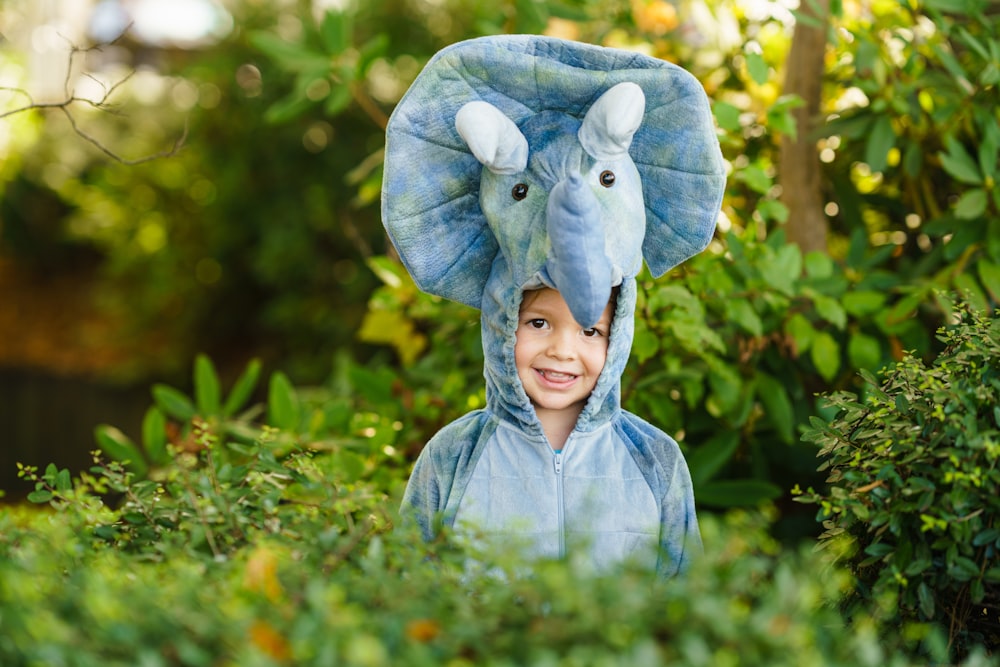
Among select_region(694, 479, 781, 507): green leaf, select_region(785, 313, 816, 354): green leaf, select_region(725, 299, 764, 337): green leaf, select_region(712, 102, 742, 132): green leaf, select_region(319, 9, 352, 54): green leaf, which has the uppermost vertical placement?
select_region(319, 9, 352, 54): green leaf

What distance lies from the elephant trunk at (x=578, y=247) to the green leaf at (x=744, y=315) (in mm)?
874

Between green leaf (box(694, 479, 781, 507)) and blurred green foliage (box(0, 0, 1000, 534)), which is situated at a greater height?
blurred green foliage (box(0, 0, 1000, 534))

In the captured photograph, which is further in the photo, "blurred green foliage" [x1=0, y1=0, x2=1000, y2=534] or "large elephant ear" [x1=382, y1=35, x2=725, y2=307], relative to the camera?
"blurred green foliage" [x1=0, y1=0, x2=1000, y2=534]

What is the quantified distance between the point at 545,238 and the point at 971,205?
4.64 feet

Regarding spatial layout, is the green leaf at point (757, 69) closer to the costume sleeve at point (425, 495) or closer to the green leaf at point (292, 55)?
the green leaf at point (292, 55)

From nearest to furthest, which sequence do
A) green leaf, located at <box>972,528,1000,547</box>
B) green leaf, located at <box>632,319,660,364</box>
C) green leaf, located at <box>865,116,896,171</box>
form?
green leaf, located at <box>972,528,1000,547</box> → green leaf, located at <box>632,319,660,364</box> → green leaf, located at <box>865,116,896,171</box>

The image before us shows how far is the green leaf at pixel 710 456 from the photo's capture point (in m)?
2.55

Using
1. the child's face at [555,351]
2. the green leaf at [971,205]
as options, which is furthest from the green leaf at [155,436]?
the green leaf at [971,205]

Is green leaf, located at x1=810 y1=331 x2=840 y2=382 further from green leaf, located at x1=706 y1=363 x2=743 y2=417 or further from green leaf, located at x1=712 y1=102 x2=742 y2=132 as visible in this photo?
green leaf, located at x1=712 y1=102 x2=742 y2=132

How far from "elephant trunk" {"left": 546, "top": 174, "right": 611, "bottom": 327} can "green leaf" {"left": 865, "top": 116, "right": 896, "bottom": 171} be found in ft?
4.43

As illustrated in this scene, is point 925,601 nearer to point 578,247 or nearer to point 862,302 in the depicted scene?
point 578,247

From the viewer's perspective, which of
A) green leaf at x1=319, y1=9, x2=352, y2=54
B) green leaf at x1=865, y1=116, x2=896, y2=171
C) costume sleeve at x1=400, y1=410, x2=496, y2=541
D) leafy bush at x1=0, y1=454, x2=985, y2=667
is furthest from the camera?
green leaf at x1=319, y1=9, x2=352, y2=54

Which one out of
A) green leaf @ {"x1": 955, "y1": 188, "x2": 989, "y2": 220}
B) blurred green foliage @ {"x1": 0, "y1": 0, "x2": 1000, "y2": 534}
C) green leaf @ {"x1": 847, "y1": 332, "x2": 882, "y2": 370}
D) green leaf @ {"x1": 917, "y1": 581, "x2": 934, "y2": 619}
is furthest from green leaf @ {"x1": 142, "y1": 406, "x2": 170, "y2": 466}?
green leaf @ {"x1": 955, "y1": 188, "x2": 989, "y2": 220}

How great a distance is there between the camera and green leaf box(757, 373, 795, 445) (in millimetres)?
2551
